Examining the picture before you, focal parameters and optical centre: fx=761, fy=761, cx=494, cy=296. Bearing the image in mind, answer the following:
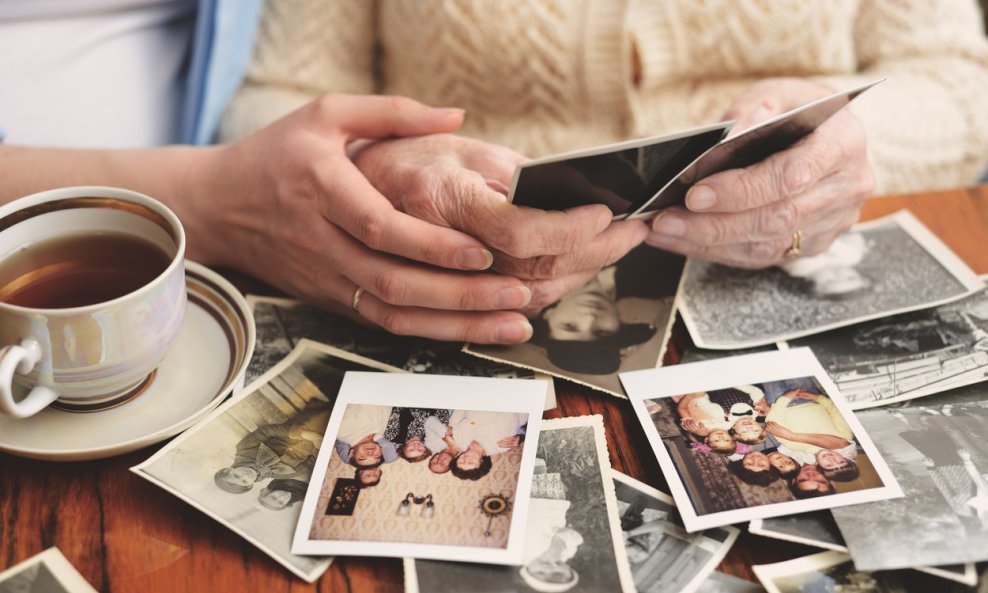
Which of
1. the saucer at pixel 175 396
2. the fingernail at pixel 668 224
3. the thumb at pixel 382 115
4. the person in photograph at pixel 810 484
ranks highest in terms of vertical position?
the thumb at pixel 382 115

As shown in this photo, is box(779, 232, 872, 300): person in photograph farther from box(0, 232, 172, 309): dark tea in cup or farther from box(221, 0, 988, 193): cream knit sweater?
box(0, 232, 172, 309): dark tea in cup

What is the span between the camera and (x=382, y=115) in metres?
0.83

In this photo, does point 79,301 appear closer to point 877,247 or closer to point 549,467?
point 549,467

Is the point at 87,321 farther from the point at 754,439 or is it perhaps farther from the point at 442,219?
the point at 754,439

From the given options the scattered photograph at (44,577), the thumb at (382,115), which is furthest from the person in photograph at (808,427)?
the scattered photograph at (44,577)

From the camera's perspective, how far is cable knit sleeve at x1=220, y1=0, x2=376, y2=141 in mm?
1160

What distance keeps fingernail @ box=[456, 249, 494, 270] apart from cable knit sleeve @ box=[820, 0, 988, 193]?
73 centimetres

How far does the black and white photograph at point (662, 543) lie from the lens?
558mm

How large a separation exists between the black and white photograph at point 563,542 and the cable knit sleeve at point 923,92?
0.79m

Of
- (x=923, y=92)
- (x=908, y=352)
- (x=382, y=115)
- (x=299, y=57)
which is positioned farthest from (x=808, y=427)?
(x=299, y=57)

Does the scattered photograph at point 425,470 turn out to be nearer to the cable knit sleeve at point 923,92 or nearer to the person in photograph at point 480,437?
the person in photograph at point 480,437

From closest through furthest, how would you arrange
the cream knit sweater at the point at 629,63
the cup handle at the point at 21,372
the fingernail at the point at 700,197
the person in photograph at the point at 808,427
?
the cup handle at the point at 21,372 < the person in photograph at the point at 808,427 < the fingernail at the point at 700,197 < the cream knit sweater at the point at 629,63

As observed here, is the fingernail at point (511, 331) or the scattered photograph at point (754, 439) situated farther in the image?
the fingernail at point (511, 331)

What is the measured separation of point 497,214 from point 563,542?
29cm
